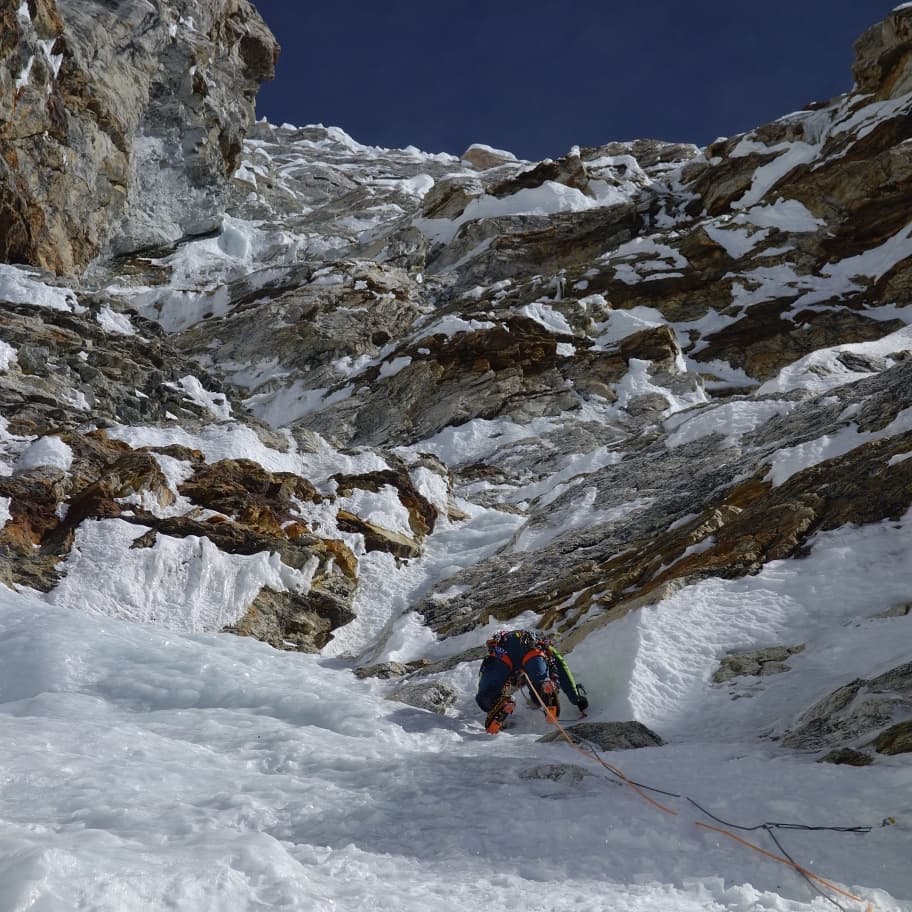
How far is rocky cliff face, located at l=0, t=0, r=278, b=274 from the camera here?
1709 inches

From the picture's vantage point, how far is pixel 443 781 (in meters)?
6.15

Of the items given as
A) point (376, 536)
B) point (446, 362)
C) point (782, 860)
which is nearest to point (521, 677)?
point (782, 860)

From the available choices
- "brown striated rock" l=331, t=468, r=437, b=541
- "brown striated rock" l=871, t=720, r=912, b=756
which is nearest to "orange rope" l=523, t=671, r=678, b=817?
"brown striated rock" l=871, t=720, r=912, b=756

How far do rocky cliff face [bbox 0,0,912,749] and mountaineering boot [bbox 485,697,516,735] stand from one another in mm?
1347

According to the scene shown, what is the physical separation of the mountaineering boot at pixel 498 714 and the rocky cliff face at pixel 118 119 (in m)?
45.0

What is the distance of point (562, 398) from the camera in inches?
1400

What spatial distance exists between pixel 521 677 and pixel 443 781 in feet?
8.12

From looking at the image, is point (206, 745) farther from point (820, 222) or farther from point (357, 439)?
point (820, 222)

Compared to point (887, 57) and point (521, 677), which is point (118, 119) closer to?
point (887, 57)

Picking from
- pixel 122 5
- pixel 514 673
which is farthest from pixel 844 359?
pixel 122 5

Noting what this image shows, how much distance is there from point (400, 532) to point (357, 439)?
17153mm

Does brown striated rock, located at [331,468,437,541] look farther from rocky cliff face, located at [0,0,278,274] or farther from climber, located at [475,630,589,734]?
rocky cliff face, located at [0,0,278,274]

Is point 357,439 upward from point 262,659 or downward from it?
upward

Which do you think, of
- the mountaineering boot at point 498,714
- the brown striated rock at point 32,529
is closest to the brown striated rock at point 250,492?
the brown striated rock at point 32,529
